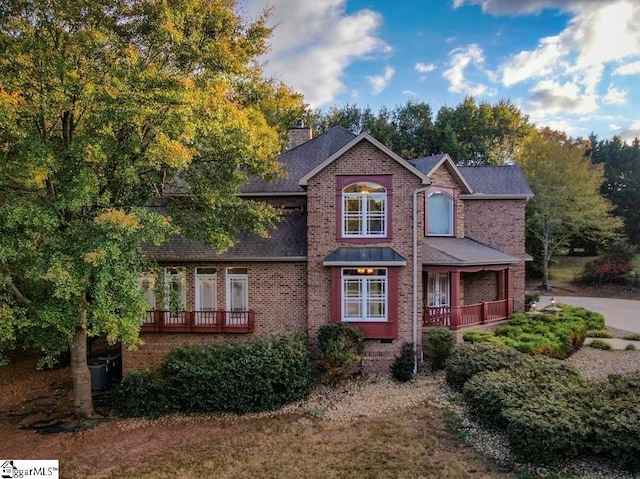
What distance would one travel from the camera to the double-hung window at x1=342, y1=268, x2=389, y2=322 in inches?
555

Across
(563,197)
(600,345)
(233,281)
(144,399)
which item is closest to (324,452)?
(144,399)

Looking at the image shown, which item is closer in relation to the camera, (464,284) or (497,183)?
(464,284)

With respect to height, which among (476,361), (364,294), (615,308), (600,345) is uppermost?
(364,294)

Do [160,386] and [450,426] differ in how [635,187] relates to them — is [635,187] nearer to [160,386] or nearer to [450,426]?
[450,426]

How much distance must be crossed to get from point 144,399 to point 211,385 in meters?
Answer: 1.91

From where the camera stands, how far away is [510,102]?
45.7 metres

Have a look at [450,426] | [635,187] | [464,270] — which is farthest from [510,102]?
[450,426]

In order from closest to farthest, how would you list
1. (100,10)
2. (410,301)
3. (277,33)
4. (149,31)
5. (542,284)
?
(100,10)
(149,31)
(277,33)
(410,301)
(542,284)

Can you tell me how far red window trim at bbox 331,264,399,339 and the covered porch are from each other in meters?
1.68

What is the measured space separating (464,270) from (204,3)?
12.2m

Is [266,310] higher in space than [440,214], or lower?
lower

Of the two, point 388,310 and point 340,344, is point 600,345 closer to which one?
point 388,310

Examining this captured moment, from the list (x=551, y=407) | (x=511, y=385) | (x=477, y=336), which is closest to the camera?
(x=551, y=407)

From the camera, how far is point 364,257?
13797mm
